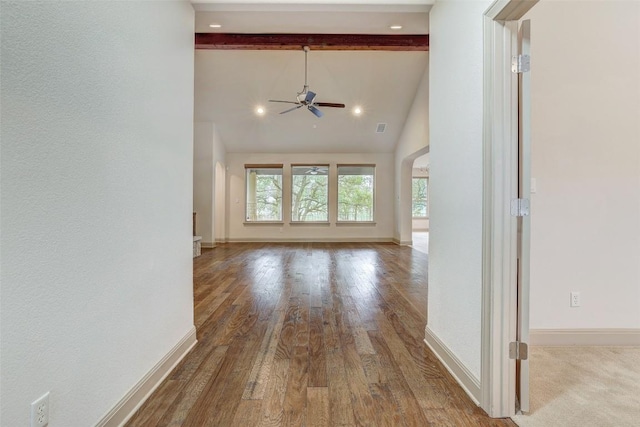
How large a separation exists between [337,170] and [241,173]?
2812 mm

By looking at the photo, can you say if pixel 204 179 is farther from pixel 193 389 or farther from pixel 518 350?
pixel 518 350

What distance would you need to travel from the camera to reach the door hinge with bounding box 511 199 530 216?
147cm

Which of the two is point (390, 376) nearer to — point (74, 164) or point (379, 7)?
point (74, 164)

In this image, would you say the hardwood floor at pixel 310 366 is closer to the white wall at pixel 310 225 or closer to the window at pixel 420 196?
the white wall at pixel 310 225

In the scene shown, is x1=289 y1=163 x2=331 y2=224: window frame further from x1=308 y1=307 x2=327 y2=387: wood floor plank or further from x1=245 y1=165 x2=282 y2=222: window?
x1=308 y1=307 x2=327 y2=387: wood floor plank

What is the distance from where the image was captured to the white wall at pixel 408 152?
6512 millimetres

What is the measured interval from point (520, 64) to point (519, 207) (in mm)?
687

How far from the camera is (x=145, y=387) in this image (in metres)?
1.59

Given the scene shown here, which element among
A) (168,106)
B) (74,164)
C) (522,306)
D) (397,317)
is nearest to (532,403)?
(522,306)

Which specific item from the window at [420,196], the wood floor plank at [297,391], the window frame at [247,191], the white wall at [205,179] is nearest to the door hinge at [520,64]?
the wood floor plank at [297,391]

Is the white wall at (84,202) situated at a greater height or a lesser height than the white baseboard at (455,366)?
greater

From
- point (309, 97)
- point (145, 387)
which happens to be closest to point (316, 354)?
point (145, 387)

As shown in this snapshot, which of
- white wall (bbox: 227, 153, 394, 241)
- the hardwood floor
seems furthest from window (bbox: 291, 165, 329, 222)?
the hardwood floor

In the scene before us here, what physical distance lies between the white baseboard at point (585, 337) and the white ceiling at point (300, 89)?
5.29m
